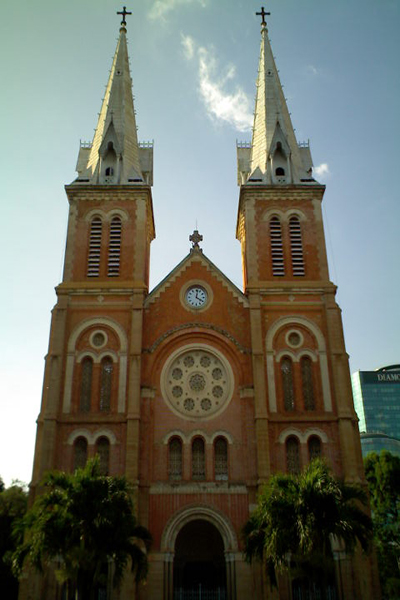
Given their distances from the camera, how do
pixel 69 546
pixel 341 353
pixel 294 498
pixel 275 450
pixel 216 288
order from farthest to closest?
pixel 216 288, pixel 341 353, pixel 275 450, pixel 294 498, pixel 69 546

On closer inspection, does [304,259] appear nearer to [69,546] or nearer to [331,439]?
[331,439]

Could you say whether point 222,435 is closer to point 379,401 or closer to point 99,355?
point 99,355

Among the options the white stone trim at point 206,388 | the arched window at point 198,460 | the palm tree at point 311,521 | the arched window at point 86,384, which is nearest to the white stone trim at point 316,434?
the white stone trim at point 206,388

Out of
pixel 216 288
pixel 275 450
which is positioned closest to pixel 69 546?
pixel 275 450

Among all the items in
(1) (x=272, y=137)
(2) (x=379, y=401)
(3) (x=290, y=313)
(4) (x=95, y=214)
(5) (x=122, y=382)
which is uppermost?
(2) (x=379, y=401)

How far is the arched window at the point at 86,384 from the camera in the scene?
29344mm

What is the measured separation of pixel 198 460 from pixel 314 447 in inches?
225

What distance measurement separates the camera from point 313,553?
2009cm

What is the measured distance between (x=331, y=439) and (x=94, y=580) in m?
13.6

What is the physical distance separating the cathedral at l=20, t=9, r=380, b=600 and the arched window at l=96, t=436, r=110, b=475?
0.29ft

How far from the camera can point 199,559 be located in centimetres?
2831

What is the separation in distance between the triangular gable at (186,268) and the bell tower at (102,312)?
0.72 metres

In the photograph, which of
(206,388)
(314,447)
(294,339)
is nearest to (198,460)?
(206,388)

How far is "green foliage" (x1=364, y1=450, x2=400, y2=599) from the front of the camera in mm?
34875
